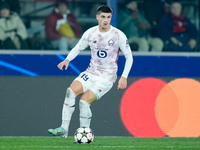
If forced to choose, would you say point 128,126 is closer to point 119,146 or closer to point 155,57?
point 155,57

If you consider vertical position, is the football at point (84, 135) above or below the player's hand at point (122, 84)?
below

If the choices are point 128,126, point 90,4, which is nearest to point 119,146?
point 128,126

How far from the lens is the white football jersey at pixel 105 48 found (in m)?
7.93

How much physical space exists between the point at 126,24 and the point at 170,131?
186 cm

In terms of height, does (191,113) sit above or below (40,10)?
below

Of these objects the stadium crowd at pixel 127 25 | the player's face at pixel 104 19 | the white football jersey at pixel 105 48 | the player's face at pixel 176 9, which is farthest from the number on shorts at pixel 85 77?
the player's face at pixel 176 9

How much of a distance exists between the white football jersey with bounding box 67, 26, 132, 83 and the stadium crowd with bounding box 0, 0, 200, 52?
232 cm

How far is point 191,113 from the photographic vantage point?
10320mm

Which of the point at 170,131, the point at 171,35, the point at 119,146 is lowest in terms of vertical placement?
the point at 170,131

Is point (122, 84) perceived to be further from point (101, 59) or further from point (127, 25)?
point (127, 25)

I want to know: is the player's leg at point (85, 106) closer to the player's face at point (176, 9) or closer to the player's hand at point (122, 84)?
the player's hand at point (122, 84)

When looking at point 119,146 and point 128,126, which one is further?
point 128,126

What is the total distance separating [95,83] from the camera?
790 centimetres

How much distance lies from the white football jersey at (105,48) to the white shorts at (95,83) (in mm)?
68
